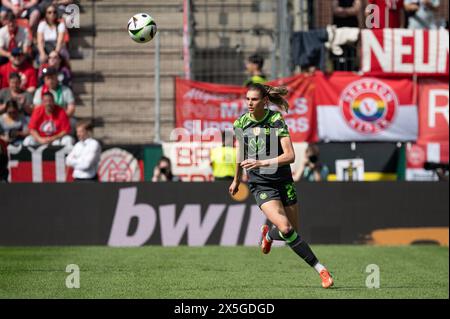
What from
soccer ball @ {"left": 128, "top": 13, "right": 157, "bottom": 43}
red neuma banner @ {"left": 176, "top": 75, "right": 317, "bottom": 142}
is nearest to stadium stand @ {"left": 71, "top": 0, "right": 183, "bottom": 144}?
red neuma banner @ {"left": 176, "top": 75, "right": 317, "bottom": 142}

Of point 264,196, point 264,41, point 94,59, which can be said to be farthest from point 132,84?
point 264,196

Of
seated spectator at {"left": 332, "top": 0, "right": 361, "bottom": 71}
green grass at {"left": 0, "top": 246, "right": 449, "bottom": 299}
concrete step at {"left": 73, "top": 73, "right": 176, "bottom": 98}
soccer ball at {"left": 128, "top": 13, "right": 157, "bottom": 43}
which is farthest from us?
seated spectator at {"left": 332, "top": 0, "right": 361, "bottom": 71}

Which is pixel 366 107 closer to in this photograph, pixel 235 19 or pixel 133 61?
pixel 235 19

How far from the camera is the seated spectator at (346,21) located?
20.6 metres

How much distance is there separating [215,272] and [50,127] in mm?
6501

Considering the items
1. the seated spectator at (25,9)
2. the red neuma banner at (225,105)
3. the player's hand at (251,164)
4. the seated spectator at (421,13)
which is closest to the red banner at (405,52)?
the seated spectator at (421,13)

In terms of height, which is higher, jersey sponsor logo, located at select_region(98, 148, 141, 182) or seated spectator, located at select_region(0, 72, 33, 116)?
seated spectator, located at select_region(0, 72, 33, 116)

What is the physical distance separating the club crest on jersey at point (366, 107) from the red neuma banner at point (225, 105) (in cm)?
73

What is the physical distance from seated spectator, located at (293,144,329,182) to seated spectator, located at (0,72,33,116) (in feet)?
16.6

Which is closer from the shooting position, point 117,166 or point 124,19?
point 124,19

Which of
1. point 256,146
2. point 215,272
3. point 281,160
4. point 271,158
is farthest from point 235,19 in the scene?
point 281,160

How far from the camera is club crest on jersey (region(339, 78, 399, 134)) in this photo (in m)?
20.3

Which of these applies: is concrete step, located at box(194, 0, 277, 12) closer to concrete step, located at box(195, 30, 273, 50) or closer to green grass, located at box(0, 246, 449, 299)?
concrete step, located at box(195, 30, 273, 50)

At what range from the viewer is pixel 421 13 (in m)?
21.4
